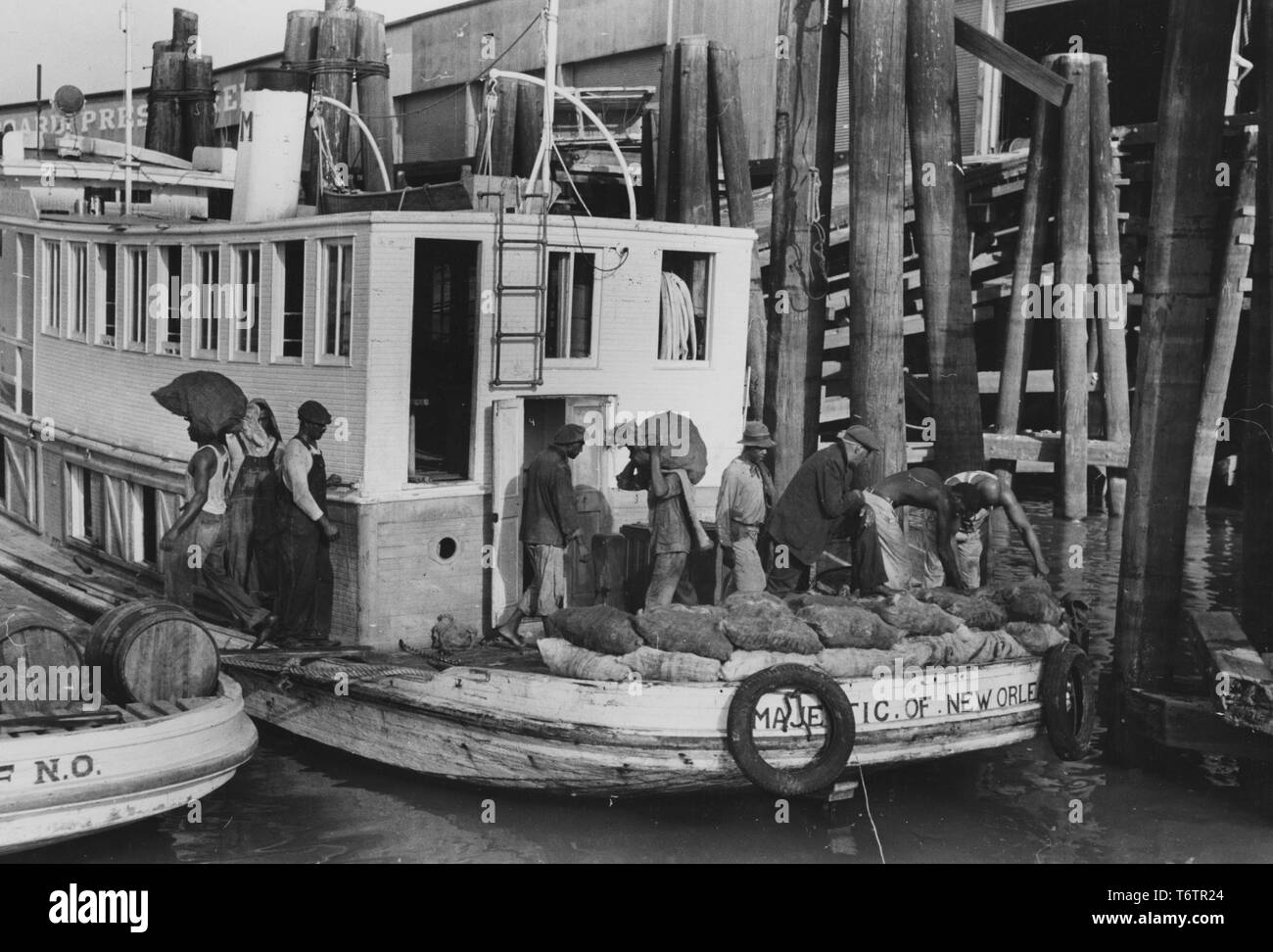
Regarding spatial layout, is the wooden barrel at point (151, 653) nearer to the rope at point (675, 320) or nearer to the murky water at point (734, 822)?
the murky water at point (734, 822)

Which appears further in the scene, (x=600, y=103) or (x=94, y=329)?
(x=600, y=103)

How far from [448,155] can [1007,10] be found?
31.6ft

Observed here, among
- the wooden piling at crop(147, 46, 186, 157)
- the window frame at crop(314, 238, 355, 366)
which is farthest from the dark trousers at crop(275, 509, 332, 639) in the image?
the wooden piling at crop(147, 46, 186, 157)

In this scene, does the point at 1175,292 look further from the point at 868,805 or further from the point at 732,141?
the point at 732,141

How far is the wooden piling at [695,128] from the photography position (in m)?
15.3

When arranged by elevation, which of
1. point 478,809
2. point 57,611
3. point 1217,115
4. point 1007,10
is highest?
point 1007,10

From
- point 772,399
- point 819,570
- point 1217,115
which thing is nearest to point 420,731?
point 819,570

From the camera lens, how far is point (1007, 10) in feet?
73.6

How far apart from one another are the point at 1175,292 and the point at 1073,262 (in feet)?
26.8

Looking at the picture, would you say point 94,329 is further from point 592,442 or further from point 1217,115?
point 1217,115

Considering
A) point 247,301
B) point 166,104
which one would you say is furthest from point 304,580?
point 166,104

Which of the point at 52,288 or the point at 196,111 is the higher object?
the point at 196,111

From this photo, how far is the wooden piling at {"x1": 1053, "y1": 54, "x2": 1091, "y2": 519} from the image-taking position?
16969 mm

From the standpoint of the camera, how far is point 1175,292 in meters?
9.28
